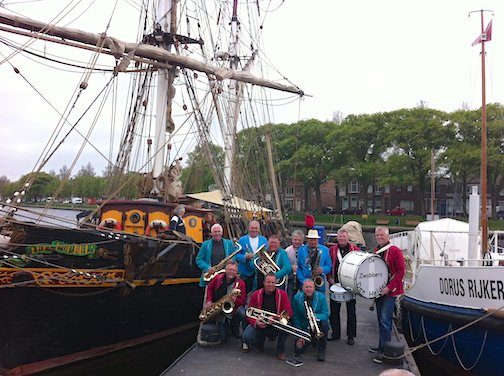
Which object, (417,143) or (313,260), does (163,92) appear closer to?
(313,260)

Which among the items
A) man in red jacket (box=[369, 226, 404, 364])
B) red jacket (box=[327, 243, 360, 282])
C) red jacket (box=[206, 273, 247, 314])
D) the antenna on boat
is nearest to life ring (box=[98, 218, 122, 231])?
red jacket (box=[206, 273, 247, 314])

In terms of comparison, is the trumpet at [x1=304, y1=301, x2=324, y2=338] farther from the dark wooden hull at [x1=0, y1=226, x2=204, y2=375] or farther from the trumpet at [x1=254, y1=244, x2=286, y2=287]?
the dark wooden hull at [x1=0, y1=226, x2=204, y2=375]


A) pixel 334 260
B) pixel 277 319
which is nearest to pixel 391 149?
pixel 334 260

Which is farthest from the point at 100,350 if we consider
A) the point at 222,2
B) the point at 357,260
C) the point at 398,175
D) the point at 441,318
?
the point at 398,175

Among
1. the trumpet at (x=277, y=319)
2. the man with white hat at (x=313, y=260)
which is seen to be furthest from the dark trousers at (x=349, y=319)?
the trumpet at (x=277, y=319)

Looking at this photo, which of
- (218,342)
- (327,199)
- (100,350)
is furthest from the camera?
(327,199)

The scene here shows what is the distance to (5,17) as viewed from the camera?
37.6ft

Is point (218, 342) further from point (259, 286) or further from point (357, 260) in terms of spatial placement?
point (357, 260)

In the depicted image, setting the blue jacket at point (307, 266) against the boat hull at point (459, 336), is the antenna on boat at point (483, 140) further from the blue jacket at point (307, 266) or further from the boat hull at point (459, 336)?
the blue jacket at point (307, 266)

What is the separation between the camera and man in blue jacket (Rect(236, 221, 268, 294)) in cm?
711

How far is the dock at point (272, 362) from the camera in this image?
5.86m

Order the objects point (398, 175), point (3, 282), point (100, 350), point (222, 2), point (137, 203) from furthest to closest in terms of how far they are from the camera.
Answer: point (398, 175) → point (222, 2) → point (137, 203) → point (100, 350) → point (3, 282)

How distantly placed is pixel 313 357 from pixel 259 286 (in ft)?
4.67

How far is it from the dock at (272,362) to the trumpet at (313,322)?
485 millimetres
